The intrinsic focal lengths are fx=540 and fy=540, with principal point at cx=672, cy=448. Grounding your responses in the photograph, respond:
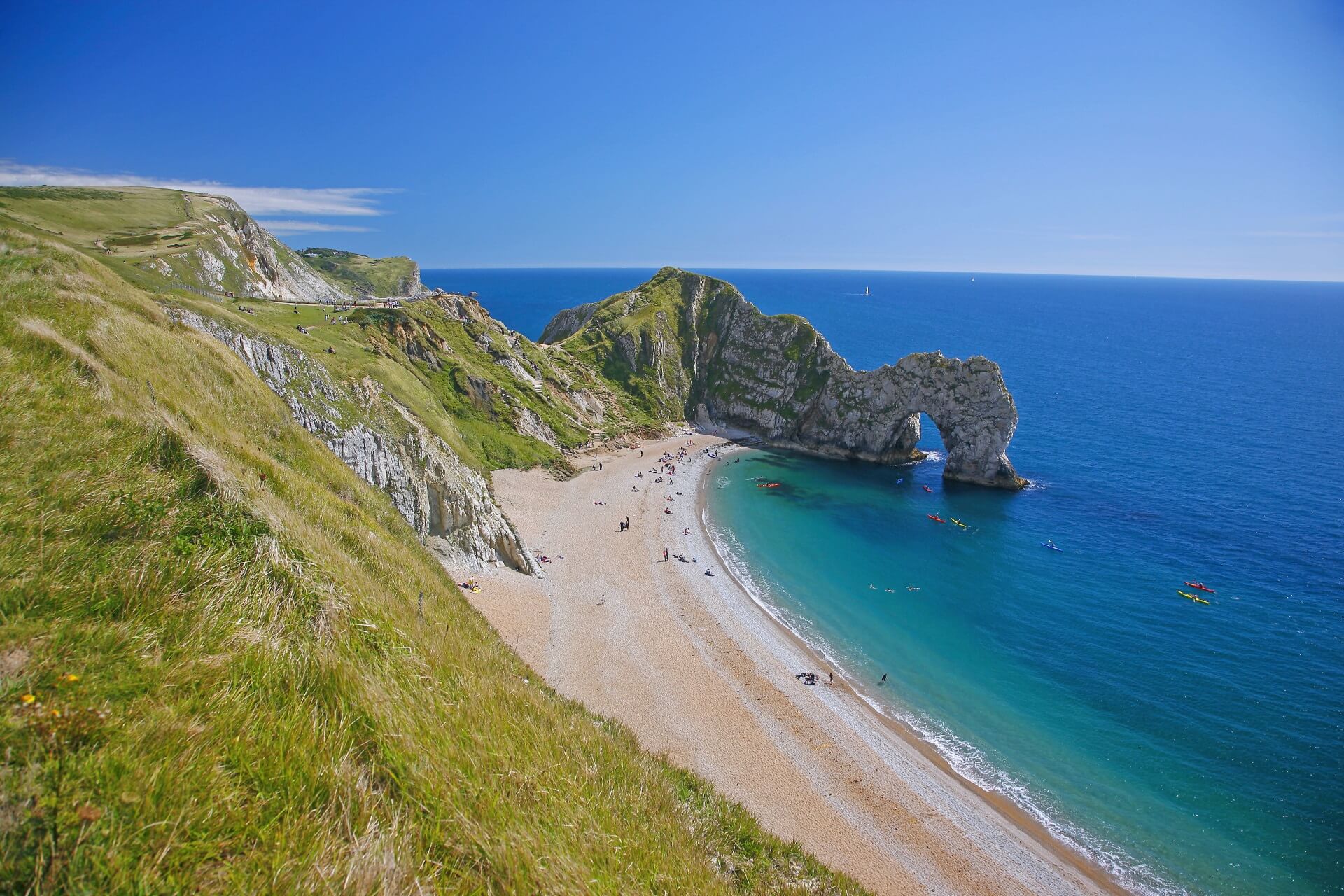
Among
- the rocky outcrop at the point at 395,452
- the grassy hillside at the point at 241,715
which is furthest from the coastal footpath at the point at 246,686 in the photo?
the rocky outcrop at the point at 395,452

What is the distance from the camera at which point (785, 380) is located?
90.1 m

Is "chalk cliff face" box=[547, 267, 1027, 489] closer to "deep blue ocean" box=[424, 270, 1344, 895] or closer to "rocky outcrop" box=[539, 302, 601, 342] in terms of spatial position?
"rocky outcrop" box=[539, 302, 601, 342]

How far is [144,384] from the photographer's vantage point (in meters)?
13.0

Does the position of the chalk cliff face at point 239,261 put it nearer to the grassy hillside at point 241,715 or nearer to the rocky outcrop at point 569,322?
the rocky outcrop at point 569,322

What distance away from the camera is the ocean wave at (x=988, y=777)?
2369 centimetres

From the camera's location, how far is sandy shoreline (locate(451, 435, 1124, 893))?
79.3 ft

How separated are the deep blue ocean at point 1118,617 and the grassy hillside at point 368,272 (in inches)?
5106

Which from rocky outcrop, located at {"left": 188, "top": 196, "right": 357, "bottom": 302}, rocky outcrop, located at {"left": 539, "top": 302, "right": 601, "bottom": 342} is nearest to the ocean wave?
rocky outcrop, located at {"left": 188, "top": 196, "right": 357, "bottom": 302}

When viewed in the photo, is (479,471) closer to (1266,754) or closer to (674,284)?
(1266,754)

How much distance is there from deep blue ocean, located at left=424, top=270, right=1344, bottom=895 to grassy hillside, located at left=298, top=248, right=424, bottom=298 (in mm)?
129705

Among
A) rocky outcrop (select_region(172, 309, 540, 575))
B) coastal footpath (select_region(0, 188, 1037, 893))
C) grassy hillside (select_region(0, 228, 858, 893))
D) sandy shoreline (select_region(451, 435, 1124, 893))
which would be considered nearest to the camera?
grassy hillside (select_region(0, 228, 858, 893))

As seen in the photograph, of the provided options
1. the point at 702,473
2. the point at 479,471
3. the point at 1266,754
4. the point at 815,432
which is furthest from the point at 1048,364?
the point at 479,471

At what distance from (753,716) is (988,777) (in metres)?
12.4

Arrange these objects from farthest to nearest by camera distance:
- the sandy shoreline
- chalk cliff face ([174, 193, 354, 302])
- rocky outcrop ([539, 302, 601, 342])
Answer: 1. rocky outcrop ([539, 302, 601, 342])
2. chalk cliff face ([174, 193, 354, 302])
3. the sandy shoreline
